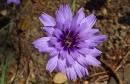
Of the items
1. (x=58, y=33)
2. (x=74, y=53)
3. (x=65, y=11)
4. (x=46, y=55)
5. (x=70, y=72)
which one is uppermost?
(x=65, y=11)

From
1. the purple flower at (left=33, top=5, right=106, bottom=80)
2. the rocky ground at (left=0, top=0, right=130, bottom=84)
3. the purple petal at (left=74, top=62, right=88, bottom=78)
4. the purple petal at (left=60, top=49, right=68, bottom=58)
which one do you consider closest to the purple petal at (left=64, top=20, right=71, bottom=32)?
the purple flower at (left=33, top=5, right=106, bottom=80)

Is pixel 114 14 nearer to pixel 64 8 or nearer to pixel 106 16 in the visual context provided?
pixel 106 16

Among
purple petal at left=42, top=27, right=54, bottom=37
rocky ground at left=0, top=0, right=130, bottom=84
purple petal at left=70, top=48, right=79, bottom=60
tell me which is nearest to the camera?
purple petal at left=42, top=27, right=54, bottom=37

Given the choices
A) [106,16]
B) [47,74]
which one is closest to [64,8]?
[47,74]

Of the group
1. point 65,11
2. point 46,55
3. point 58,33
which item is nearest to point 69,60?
point 58,33

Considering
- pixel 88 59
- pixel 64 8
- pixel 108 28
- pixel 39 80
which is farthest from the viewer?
pixel 108 28

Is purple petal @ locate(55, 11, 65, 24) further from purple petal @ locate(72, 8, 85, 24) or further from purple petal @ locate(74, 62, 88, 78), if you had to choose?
purple petal @ locate(74, 62, 88, 78)

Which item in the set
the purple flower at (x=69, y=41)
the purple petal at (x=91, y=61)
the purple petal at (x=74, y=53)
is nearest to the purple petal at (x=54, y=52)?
the purple flower at (x=69, y=41)

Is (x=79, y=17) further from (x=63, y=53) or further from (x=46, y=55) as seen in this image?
(x=46, y=55)
